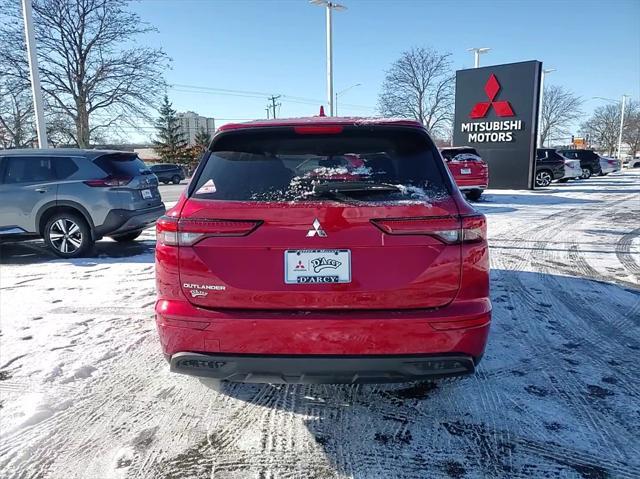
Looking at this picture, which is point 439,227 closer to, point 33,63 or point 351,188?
point 351,188

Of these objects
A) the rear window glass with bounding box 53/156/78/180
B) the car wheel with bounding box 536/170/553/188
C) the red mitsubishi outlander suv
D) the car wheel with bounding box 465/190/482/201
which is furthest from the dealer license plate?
the car wheel with bounding box 536/170/553/188

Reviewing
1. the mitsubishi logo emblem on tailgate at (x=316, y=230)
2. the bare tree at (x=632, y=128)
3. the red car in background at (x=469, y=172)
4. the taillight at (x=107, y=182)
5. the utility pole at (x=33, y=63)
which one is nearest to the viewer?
the mitsubishi logo emblem on tailgate at (x=316, y=230)

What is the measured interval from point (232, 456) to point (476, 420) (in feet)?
4.70

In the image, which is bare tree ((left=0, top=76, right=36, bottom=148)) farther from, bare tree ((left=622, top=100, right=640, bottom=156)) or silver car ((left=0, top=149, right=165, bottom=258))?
bare tree ((left=622, top=100, right=640, bottom=156))

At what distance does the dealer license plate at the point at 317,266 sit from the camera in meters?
2.15

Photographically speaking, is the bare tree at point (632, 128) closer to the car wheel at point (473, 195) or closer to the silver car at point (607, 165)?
the silver car at point (607, 165)

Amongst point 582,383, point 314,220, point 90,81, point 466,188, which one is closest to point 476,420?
point 582,383

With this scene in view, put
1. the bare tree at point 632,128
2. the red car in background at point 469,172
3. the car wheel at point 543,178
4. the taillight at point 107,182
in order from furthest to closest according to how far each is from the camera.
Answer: the bare tree at point 632,128
the car wheel at point 543,178
the red car in background at point 469,172
the taillight at point 107,182

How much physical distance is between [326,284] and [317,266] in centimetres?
10

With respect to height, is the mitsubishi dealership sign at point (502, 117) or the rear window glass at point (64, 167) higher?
the mitsubishi dealership sign at point (502, 117)

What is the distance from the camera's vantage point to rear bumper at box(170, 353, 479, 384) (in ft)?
7.14

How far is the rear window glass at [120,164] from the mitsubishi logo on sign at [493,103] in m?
17.0

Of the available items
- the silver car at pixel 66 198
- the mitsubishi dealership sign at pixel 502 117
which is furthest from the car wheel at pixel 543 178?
the silver car at pixel 66 198

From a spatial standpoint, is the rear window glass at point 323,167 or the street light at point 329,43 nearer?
the rear window glass at point 323,167
